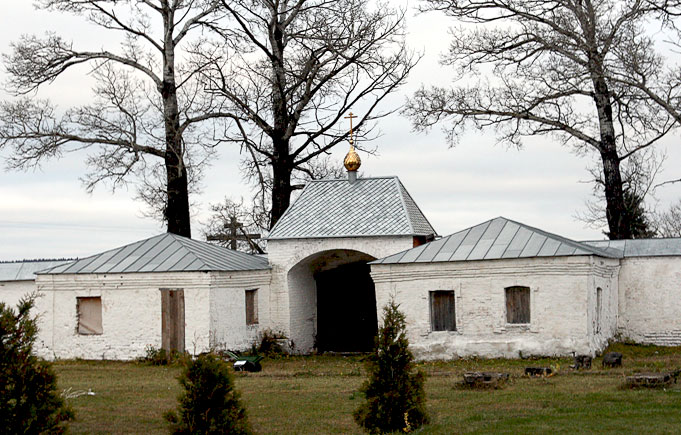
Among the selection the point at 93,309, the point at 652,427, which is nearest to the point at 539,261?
the point at 652,427

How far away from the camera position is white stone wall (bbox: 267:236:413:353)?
83.8 feet

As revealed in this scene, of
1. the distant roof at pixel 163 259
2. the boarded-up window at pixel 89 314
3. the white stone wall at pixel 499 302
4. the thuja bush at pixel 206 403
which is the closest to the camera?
the thuja bush at pixel 206 403

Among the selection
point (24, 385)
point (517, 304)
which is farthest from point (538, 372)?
point (24, 385)

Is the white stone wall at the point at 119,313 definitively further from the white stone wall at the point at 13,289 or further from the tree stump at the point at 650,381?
the tree stump at the point at 650,381

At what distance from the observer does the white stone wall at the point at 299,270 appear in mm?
25547

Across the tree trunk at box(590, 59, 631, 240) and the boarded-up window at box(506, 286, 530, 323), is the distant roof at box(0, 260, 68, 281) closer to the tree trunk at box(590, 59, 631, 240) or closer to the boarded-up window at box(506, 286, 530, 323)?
the boarded-up window at box(506, 286, 530, 323)

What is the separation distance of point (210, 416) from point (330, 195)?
56.3 ft

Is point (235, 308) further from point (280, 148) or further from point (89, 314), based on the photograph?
point (280, 148)

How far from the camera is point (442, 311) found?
23234 millimetres

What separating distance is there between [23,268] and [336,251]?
9.78 meters

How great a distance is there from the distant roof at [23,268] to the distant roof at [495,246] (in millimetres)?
11211

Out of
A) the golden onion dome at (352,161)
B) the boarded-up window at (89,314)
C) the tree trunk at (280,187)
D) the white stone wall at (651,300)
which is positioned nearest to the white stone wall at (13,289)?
the boarded-up window at (89,314)

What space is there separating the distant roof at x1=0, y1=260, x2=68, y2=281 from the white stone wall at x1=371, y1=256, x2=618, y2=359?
11.1 m

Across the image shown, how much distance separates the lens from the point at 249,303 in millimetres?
26156
